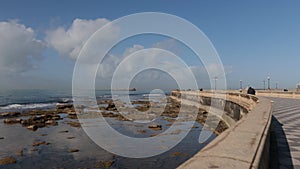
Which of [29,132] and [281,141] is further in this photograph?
[29,132]

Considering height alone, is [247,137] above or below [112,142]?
above

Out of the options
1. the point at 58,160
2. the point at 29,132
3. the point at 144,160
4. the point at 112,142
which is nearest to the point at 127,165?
the point at 144,160

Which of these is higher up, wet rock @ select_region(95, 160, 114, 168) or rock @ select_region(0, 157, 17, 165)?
wet rock @ select_region(95, 160, 114, 168)

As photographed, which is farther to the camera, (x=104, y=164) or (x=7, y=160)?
(x=7, y=160)

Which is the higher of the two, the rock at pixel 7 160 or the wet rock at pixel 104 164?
the wet rock at pixel 104 164

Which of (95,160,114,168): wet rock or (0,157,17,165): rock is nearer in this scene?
Result: (95,160,114,168): wet rock

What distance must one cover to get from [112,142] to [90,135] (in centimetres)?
256

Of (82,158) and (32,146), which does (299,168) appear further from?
(32,146)

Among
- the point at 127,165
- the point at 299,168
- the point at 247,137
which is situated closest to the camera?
the point at 247,137

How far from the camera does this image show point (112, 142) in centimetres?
1295

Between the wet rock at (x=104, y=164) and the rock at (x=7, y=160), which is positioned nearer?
the wet rock at (x=104, y=164)

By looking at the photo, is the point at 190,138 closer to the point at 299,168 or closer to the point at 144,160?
the point at 144,160

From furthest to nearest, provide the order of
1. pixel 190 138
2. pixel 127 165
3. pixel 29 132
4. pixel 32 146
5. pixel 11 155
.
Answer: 1. pixel 29 132
2. pixel 190 138
3. pixel 32 146
4. pixel 11 155
5. pixel 127 165

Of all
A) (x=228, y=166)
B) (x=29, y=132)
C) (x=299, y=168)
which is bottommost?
(x=29, y=132)
